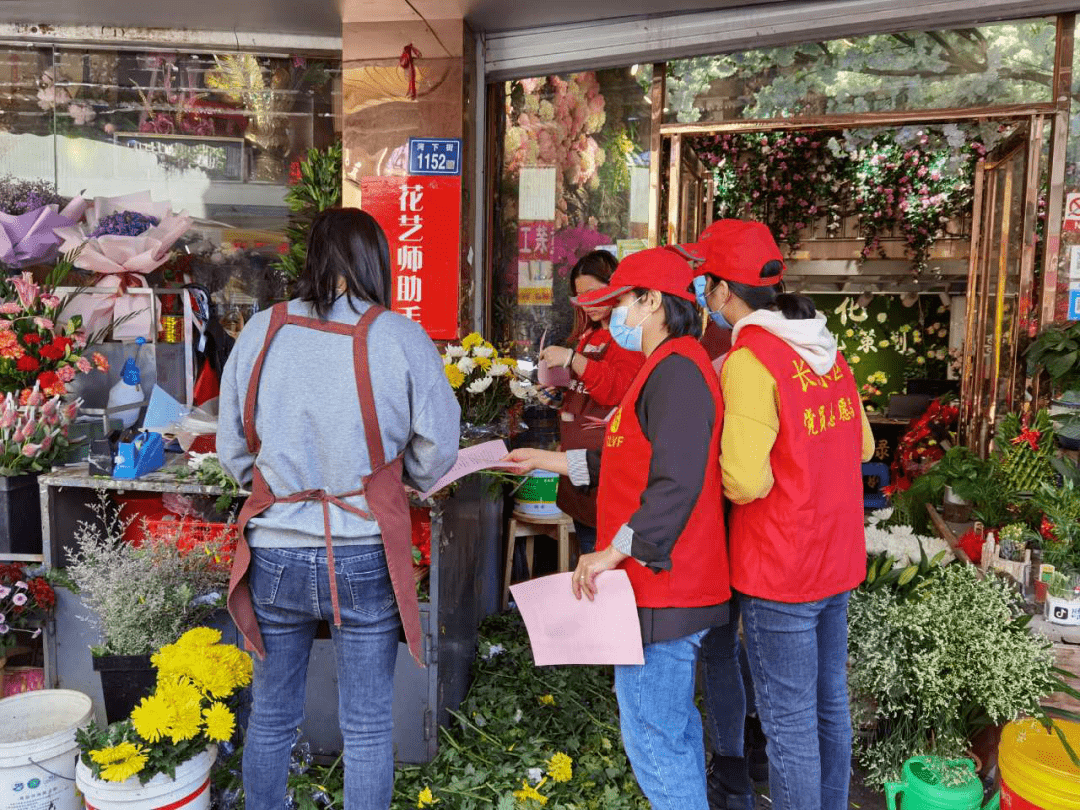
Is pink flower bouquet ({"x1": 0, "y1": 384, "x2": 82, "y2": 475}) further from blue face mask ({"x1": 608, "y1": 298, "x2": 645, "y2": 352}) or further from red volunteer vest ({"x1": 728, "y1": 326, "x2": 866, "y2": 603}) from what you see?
red volunteer vest ({"x1": 728, "y1": 326, "x2": 866, "y2": 603})

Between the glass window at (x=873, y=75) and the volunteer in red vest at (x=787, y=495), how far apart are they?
9.48 ft

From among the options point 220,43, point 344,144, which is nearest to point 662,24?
point 344,144

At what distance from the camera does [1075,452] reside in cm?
435

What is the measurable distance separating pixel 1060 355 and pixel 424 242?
3430 millimetres

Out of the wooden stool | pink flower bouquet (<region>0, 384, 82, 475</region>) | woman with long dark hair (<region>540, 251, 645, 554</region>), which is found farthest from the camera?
the wooden stool

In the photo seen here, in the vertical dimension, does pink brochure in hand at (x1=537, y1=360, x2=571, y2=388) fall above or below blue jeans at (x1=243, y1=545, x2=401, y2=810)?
above

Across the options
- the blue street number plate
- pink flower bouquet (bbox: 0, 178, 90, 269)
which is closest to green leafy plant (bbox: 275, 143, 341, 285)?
the blue street number plate

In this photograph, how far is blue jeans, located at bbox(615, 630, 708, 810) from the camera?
7.47 feet

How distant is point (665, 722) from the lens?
7.48ft

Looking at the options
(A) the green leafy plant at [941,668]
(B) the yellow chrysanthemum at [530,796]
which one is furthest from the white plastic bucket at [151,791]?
(A) the green leafy plant at [941,668]

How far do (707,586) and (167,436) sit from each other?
7.93ft

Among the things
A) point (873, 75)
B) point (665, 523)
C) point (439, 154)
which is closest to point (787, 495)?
point (665, 523)

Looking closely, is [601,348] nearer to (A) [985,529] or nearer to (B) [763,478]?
(B) [763,478]

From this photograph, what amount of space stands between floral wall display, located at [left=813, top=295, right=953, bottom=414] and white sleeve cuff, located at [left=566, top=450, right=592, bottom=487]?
8247 millimetres
